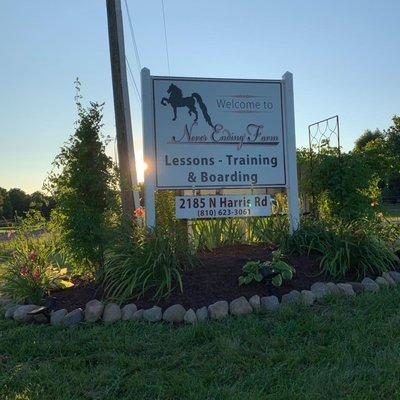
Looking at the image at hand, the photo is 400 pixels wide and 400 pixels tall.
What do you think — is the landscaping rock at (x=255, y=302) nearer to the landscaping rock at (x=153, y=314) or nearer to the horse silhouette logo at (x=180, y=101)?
the landscaping rock at (x=153, y=314)

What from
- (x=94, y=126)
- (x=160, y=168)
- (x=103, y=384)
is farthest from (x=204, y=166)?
(x=103, y=384)

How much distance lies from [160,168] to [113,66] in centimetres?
398

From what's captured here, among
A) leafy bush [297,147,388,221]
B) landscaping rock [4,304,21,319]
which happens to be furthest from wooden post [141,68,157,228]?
leafy bush [297,147,388,221]

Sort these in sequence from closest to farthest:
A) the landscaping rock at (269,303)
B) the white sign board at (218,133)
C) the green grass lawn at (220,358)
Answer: the green grass lawn at (220,358) < the landscaping rock at (269,303) < the white sign board at (218,133)

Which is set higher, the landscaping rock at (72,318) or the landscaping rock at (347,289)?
the landscaping rock at (347,289)

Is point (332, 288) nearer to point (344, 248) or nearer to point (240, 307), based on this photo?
point (344, 248)

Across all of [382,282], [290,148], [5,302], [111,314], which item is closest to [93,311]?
[111,314]

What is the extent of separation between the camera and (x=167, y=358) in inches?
168

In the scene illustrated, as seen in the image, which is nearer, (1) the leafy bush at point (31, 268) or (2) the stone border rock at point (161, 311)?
(2) the stone border rock at point (161, 311)

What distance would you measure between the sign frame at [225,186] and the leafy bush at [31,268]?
1.45 metres

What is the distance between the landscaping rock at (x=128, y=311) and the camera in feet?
17.7

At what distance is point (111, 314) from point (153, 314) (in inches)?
17.6

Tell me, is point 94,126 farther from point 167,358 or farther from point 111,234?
point 167,358

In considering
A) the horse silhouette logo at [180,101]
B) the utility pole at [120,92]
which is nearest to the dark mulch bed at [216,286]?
the horse silhouette logo at [180,101]
